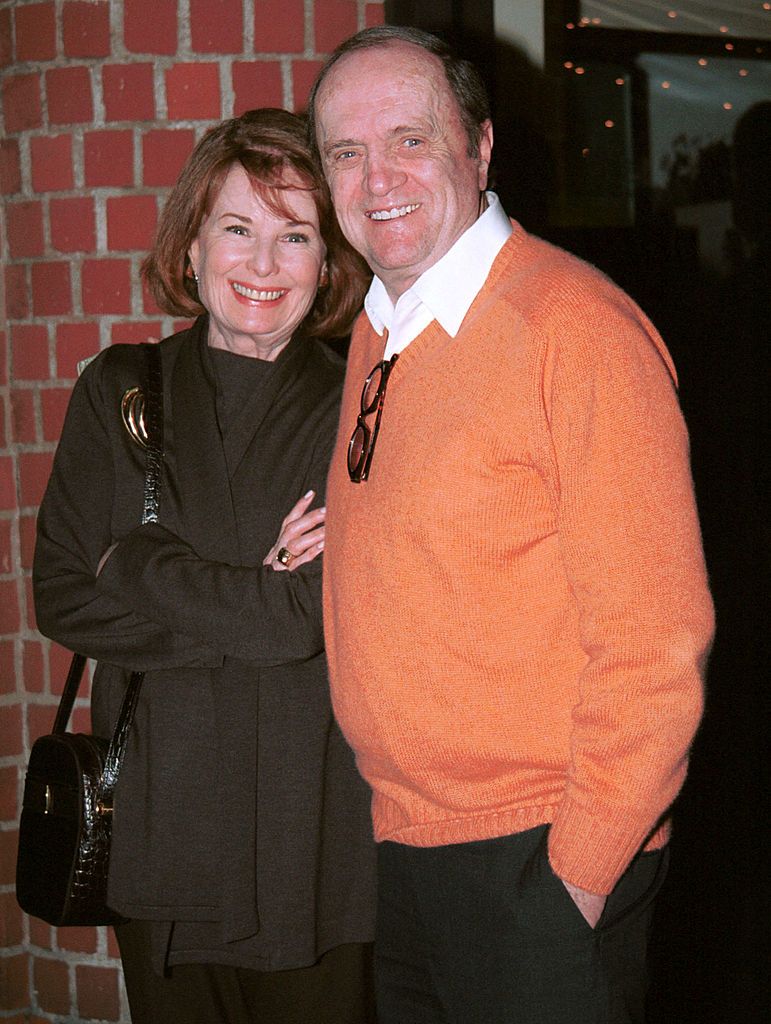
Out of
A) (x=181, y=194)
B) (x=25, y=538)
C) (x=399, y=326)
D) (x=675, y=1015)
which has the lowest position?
(x=675, y=1015)

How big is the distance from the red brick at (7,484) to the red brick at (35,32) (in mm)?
892

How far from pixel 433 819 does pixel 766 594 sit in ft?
6.98

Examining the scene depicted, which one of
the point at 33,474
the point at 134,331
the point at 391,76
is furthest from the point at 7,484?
the point at 391,76

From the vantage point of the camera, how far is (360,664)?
160 centimetres

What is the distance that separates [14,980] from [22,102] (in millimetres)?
2052

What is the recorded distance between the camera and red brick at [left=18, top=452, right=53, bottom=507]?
2678 mm

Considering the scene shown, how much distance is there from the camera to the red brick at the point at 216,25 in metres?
2.53

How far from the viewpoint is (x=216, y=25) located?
2.54 m

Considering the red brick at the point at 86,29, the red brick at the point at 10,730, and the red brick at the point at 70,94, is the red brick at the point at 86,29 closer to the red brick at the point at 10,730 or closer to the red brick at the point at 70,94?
the red brick at the point at 70,94

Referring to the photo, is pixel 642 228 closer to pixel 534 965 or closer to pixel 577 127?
pixel 577 127

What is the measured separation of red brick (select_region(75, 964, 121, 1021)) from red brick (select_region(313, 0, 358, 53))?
7.15 feet

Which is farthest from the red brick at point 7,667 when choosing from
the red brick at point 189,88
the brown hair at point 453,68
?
the brown hair at point 453,68

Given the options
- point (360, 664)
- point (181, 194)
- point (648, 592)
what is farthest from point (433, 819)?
point (181, 194)

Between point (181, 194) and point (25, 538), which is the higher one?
point (181, 194)
